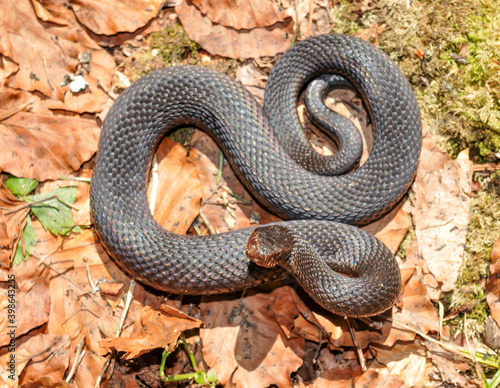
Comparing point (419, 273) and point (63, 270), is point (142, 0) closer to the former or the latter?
point (63, 270)

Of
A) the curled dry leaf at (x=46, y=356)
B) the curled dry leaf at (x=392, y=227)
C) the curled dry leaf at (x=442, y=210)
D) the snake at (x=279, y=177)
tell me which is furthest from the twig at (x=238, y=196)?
the curled dry leaf at (x=46, y=356)

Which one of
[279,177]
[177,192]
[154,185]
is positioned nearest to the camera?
[279,177]

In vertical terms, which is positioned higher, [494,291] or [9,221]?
[494,291]

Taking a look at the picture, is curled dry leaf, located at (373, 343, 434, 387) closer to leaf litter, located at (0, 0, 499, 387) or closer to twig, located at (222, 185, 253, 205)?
leaf litter, located at (0, 0, 499, 387)

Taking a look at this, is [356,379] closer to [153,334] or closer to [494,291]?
[494,291]

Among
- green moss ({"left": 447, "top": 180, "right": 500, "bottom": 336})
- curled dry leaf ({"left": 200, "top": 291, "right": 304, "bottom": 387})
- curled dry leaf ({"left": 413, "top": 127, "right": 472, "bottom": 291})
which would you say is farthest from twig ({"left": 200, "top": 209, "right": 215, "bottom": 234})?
green moss ({"left": 447, "top": 180, "right": 500, "bottom": 336})

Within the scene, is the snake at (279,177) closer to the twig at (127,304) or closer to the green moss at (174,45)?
the twig at (127,304)

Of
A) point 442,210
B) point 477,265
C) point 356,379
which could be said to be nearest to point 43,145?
point 356,379
